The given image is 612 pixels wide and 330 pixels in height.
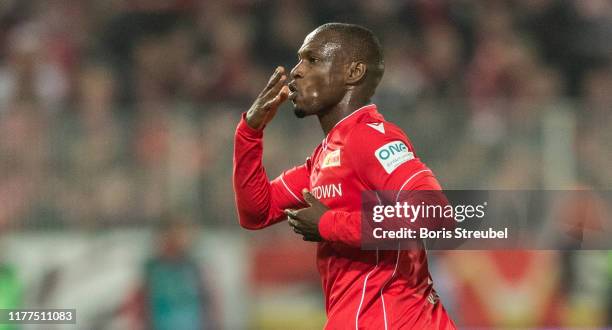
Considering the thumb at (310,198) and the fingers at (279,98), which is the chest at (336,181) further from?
the fingers at (279,98)

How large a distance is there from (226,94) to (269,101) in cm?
463

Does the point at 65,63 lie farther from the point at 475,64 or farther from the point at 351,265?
the point at 351,265

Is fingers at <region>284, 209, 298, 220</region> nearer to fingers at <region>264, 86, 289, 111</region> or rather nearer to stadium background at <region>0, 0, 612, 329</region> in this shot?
fingers at <region>264, 86, 289, 111</region>

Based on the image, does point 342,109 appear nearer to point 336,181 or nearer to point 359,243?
point 336,181

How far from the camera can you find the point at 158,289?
285 inches

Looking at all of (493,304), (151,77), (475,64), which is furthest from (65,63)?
(493,304)

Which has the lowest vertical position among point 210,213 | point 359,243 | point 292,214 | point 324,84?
point 359,243

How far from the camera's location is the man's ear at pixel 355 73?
4.15 metres

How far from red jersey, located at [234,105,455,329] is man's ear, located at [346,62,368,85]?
0.44 ft

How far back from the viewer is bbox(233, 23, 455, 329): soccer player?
377cm

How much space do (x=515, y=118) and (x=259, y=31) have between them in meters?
2.98

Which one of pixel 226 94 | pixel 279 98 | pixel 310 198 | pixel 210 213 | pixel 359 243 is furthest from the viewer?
pixel 226 94

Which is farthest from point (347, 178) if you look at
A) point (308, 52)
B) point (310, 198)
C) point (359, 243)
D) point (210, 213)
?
point (210, 213)

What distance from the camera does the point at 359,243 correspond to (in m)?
3.72
